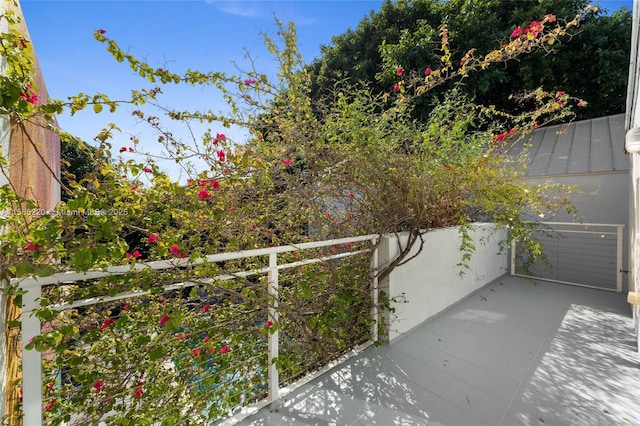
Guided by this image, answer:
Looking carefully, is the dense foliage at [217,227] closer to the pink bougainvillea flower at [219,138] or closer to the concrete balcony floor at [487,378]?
the pink bougainvillea flower at [219,138]

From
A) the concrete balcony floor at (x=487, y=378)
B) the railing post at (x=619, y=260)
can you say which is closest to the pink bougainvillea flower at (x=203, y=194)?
the concrete balcony floor at (x=487, y=378)

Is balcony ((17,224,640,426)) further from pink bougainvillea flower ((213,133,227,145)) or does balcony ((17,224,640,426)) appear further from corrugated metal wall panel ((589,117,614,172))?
corrugated metal wall panel ((589,117,614,172))

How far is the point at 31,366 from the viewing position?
4.71ft

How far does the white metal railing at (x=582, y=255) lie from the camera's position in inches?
223

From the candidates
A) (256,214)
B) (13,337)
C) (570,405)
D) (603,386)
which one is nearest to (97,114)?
(13,337)

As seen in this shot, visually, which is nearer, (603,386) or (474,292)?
(603,386)

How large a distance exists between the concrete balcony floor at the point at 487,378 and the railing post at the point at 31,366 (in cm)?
131

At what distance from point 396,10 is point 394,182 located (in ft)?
33.5

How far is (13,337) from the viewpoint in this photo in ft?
5.12

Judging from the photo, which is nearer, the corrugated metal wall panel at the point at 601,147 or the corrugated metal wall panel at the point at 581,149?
the corrugated metal wall panel at the point at 601,147

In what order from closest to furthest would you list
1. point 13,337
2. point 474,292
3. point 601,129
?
point 13,337 < point 474,292 < point 601,129

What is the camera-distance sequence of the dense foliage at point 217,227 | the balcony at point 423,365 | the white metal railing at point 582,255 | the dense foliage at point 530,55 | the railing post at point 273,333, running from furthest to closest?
the dense foliage at point 530,55 < the white metal railing at point 582,255 < the railing post at point 273,333 < the balcony at point 423,365 < the dense foliage at point 217,227

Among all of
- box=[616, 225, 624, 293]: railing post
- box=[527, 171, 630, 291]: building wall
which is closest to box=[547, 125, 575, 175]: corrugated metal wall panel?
box=[527, 171, 630, 291]: building wall

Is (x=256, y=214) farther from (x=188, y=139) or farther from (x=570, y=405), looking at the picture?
(x=570, y=405)
